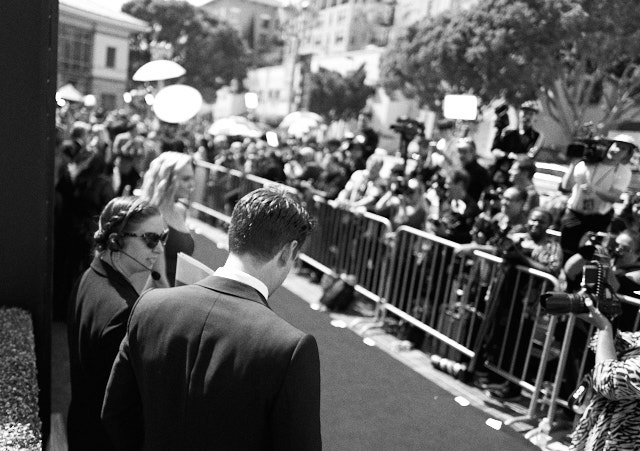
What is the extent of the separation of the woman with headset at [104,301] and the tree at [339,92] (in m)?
56.8

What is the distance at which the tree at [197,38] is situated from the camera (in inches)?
2355

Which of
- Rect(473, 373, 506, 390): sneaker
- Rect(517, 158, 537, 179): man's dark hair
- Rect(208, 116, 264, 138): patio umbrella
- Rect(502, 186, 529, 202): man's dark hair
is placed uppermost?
Rect(517, 158, 537, 179): man's dark hair

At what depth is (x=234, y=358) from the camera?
66.1 inches

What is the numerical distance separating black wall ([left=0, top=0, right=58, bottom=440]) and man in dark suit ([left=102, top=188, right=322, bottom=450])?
1737mm

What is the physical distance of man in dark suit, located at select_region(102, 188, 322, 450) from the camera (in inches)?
65.1

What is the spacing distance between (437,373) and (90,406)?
153 inches

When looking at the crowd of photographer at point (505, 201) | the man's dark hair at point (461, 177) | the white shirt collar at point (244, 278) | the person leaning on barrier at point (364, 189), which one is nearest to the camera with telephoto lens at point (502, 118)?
the crowd of photographer at point (505, 201)

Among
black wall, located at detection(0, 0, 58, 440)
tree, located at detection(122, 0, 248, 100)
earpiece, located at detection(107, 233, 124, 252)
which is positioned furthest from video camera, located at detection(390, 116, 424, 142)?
tree, located at detection(122, 0, 248, 100)

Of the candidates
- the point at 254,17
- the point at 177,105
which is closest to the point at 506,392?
the point at 177,105

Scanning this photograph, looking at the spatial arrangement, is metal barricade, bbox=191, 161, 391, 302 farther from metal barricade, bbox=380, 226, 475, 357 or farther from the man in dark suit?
the man in dark suit

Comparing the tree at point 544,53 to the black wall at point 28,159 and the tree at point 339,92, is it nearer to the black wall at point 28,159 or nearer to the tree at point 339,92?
the tree at point 339,92

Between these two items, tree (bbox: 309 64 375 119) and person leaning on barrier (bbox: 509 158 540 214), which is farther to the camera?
tree (bbox: 309 64 375 119)

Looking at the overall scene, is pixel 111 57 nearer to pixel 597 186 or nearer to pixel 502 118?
pixel 502 118

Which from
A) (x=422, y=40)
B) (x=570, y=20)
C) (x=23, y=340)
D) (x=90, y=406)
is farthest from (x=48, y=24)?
(x=422, y=40)
